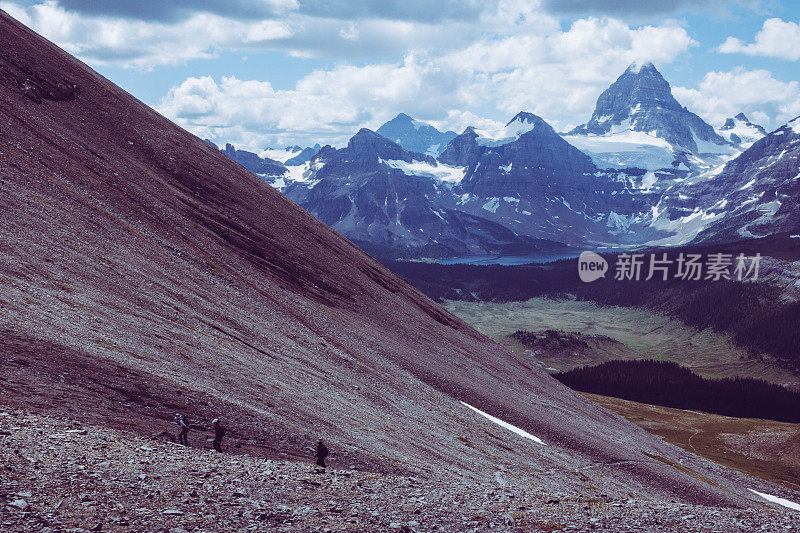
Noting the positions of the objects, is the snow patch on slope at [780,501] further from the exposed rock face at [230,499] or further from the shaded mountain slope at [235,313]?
the exposed rock face at [230,499]

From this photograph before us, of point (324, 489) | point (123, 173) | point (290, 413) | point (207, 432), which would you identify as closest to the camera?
point (324, 489)

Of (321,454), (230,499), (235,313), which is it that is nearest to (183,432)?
(321,454)

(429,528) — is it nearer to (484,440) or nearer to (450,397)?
(484,440)

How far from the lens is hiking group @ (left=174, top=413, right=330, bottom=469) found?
100 feet

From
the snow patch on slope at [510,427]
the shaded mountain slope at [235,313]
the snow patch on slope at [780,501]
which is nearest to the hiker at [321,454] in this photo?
the shaded mountain slope at [235,313]

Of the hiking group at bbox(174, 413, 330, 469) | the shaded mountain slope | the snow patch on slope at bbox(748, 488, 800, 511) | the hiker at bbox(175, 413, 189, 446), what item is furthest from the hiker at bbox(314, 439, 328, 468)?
the snow patch on slope at bbox(748, 488, 800, 511)

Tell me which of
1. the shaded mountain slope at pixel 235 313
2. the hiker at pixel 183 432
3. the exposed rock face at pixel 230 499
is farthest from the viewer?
the shaded mountain slope at pixel 235 313

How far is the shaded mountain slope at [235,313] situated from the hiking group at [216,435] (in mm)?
1913

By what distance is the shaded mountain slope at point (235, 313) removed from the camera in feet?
136

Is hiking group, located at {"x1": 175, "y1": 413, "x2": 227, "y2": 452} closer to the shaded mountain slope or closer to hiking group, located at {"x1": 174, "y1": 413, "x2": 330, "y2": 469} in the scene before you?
hiking group, located at {"x1": 174, "y1": 413, "x2": 330, "y2": 469}

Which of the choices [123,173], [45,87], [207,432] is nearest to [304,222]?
[123,173]

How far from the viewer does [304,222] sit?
4432 inches

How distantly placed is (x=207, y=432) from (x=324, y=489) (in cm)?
933

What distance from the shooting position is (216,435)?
103 ft
